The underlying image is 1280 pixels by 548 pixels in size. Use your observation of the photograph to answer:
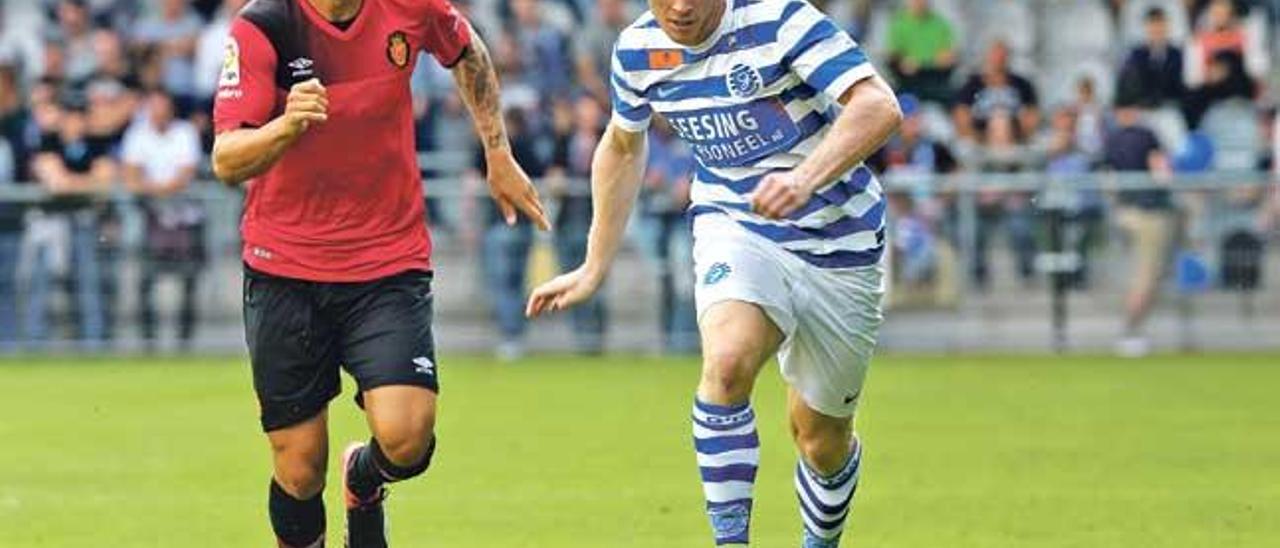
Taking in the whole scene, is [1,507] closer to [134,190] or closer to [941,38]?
[134,190]

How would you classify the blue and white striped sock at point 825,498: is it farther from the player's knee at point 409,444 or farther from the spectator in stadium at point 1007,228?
the spectator in stadium at point 1007,228

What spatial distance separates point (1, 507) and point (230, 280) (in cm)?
1005

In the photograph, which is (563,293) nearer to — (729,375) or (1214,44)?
(729,375)

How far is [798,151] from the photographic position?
9617mm

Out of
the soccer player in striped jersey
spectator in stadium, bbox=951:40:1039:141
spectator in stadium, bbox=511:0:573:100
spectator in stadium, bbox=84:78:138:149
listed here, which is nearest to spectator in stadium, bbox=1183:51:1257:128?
spectator in stadium, bbox=951:40:1039:141

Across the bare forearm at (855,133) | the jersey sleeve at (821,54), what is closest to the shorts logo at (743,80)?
the jersey sleeve at (821,54)

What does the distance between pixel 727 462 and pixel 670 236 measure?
13.6 meters

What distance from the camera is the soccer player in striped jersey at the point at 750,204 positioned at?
30.7 ft

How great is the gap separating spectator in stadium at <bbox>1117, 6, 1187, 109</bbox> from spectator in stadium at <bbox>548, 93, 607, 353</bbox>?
4728 mm

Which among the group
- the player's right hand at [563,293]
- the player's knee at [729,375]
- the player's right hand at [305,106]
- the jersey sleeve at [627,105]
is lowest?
the player's knee at [729,375]

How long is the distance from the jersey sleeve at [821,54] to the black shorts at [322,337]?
1.65 meters

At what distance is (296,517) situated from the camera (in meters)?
10.2

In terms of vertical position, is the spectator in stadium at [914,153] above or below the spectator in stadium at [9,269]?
above

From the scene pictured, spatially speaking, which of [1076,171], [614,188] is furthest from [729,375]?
[1076,171]
